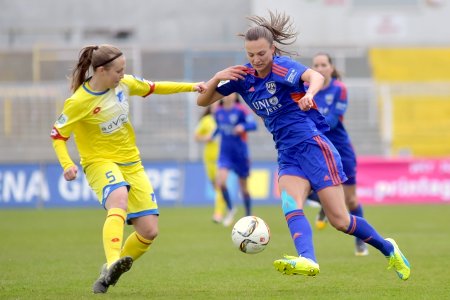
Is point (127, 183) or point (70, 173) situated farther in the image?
point (127, 183)

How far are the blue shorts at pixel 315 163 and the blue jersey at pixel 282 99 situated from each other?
0.22 feet

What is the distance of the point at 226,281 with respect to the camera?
871 centimetres

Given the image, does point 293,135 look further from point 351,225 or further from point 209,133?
point 209,133

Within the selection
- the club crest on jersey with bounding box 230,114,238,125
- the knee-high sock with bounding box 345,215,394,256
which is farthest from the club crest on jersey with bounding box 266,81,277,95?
the club crest on jersey with bounding box 230,114,238,125

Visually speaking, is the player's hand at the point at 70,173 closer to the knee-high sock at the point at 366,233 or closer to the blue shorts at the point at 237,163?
the knee-high sock at the point at 366,233

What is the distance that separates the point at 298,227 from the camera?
7.76 meters

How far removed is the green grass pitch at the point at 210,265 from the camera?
7.91 metres

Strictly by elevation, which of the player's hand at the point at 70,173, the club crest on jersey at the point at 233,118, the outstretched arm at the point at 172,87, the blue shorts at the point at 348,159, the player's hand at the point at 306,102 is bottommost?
the club crest on jersey at the point at 233,118

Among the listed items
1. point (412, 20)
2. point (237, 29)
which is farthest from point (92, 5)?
point (412, 20)

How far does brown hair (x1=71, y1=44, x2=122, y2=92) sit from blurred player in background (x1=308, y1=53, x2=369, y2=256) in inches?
130

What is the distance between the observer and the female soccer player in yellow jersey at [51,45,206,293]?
25.5 feet

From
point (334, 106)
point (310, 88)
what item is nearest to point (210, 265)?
point (334, 106)

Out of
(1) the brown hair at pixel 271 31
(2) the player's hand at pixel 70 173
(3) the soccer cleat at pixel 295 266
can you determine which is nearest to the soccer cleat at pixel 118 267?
(2) the player's hand at pixel 70 173

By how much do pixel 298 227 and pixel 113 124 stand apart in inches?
69.3
